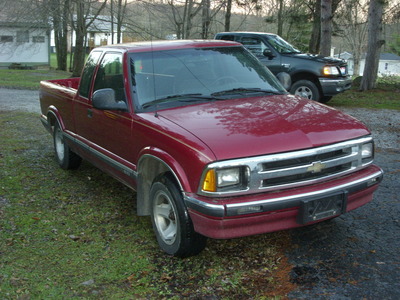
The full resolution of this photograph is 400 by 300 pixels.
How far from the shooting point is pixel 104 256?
4.22m

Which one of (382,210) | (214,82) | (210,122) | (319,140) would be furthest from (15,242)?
(382,210)

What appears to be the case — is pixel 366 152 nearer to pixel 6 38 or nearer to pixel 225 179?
pixel 225 179

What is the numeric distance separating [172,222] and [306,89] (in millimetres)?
A: 9214

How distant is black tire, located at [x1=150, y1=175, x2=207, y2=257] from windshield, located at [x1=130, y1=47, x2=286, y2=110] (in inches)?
35.9

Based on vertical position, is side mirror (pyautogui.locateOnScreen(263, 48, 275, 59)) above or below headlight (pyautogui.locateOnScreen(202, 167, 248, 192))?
above

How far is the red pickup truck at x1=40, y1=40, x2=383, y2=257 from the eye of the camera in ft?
11.9

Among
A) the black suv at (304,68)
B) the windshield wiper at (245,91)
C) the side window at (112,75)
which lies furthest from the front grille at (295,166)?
the black suv at (304,68)

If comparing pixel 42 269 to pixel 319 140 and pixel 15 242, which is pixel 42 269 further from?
pixel 319 140

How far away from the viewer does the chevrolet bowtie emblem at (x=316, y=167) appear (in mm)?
3807

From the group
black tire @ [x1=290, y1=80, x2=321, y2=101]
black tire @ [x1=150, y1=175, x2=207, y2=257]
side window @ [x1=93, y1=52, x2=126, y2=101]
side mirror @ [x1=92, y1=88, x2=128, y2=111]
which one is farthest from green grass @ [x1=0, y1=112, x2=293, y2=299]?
black tire @ [x1=290, y1=80, x2=321, y2=101]

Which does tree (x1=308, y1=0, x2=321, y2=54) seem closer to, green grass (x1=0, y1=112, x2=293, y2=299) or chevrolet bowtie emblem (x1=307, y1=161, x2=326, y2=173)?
green grass (x1=0, y1=112, x2=293, y2=299)

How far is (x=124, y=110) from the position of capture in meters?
4.70

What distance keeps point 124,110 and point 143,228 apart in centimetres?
120

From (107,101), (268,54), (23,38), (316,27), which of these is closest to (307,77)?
(268,54)
